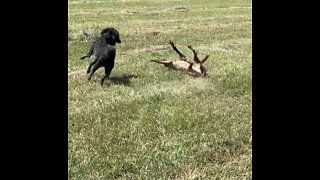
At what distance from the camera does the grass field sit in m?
5.45

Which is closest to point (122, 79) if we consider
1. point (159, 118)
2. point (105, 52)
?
point (105, 52)

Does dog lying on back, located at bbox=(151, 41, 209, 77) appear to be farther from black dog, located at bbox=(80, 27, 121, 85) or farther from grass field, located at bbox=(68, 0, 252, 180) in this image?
black dog, located at bbox=(80, 27, 121, 85)

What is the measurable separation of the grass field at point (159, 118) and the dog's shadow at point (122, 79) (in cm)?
2

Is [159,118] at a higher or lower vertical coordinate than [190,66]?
lower

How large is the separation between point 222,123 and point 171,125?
2.62ft

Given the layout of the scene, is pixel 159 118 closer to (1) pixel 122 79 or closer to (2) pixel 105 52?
(2) pixel 105 52

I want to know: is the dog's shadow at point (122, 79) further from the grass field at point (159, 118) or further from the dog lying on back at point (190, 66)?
the dog lying on back at point (190, 66)

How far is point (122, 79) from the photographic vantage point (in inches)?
398

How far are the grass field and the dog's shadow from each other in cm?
2

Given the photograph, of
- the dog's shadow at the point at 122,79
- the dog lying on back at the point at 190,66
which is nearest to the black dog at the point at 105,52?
the dog's shadow at the point at 122,79

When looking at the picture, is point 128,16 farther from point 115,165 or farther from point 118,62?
point 115,165

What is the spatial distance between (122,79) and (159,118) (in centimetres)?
309

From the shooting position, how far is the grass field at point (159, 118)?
5.45 metres

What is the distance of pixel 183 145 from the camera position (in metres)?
6.13
